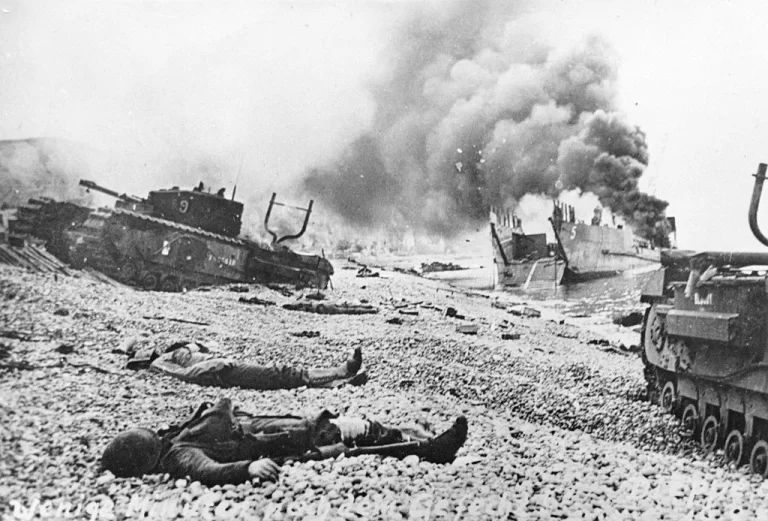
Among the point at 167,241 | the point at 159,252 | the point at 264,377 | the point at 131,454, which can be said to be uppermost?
the point at 167,241

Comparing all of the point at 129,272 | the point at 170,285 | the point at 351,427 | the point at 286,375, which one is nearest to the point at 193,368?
the point at 286,375

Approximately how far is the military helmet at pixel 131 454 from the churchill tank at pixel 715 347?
145 inches

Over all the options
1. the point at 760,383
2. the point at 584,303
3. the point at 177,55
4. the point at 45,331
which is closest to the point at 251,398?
the point at 45,331

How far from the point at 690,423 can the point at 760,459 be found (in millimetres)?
858

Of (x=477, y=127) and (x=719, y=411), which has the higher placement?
(x=477, y=127)

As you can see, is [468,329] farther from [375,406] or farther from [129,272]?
[129,272]

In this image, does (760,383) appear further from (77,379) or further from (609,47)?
(77,379)

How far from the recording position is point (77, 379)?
375cm

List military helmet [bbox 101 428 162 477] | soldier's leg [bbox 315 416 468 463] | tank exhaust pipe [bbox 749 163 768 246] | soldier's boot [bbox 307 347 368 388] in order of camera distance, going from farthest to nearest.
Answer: tank exhaust pipe [bbox 749 163 768 246] < soldier's boot [bbox 307 347 368 388] < soldier's leg [bbox 315 416 468 463] < military helmet [bbox 101 428 162 477]

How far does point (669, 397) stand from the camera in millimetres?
5035

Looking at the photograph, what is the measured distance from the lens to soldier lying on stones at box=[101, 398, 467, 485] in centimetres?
326

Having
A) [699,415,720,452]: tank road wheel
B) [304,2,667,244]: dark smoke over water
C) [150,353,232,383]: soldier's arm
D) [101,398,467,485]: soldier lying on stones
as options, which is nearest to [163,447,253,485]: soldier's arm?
[101,398,467,485]: soldier lying on stones

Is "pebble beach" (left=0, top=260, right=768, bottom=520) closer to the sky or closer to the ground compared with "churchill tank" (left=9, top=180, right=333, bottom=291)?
closer to the ground

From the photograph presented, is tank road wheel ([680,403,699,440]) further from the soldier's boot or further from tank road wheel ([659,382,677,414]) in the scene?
the soldier's boot
